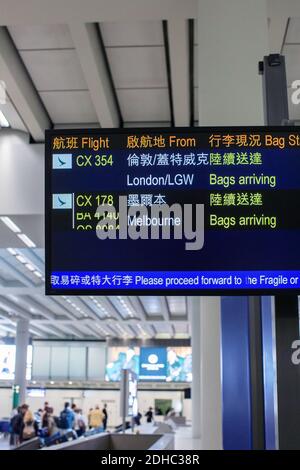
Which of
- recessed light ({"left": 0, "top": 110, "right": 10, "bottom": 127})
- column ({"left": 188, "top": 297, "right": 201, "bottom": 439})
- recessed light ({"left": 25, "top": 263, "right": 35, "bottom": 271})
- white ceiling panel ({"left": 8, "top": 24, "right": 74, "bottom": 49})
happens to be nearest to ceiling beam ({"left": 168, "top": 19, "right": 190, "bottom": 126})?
white ceiling panel ({"left": 8, "top": 24, "right": 74, "bottom": 49})

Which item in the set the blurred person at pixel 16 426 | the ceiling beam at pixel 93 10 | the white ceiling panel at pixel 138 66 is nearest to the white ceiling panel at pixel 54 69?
the white ceiling panel at pixel 138 66

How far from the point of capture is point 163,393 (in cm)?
4147

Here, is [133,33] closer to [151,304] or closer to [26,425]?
[26,425]

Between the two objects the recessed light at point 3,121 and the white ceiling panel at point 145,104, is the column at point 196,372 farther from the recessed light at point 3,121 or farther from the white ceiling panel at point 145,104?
the recessed light at point 3,121

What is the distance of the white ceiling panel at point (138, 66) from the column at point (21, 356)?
22.7 metres

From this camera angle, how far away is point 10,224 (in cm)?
1120

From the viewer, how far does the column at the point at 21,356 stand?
28750mm

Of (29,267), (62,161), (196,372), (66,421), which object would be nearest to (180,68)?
(62,161)

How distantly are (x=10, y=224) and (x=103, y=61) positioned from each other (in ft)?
13.9

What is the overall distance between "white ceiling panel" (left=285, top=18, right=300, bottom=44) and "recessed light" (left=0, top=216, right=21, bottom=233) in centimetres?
564

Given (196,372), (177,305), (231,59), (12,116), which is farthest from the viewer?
(177,305)
